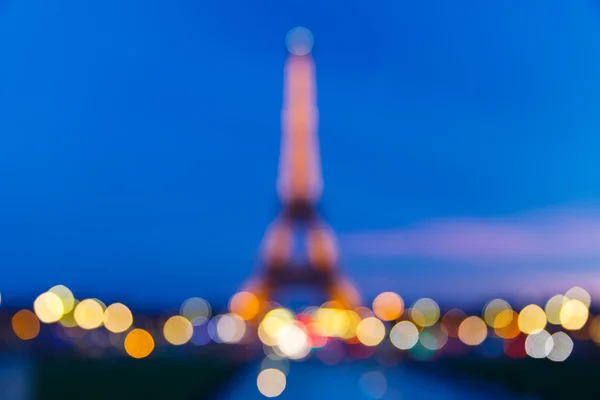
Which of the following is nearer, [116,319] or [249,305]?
[249,305]

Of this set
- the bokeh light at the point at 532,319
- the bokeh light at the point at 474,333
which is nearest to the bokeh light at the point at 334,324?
the bokeh light at the point at 474,333

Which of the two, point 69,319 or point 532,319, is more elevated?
point 69,319

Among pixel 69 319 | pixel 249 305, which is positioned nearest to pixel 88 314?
pixel 69 319

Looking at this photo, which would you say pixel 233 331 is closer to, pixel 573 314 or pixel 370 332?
pixel 370 332

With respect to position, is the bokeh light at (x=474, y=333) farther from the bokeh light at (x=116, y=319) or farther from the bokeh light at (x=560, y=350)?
the bokeh light at (x=560, y=350)

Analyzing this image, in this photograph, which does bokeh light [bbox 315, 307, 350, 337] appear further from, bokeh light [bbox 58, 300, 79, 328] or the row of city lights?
bokeh light [bbox 58, 300, 79, 328]

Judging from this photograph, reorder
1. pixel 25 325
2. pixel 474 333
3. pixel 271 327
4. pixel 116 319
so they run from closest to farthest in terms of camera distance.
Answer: pixel 25 325 → pixel 271 327 → pixel 474 333 → pixel 116 319
